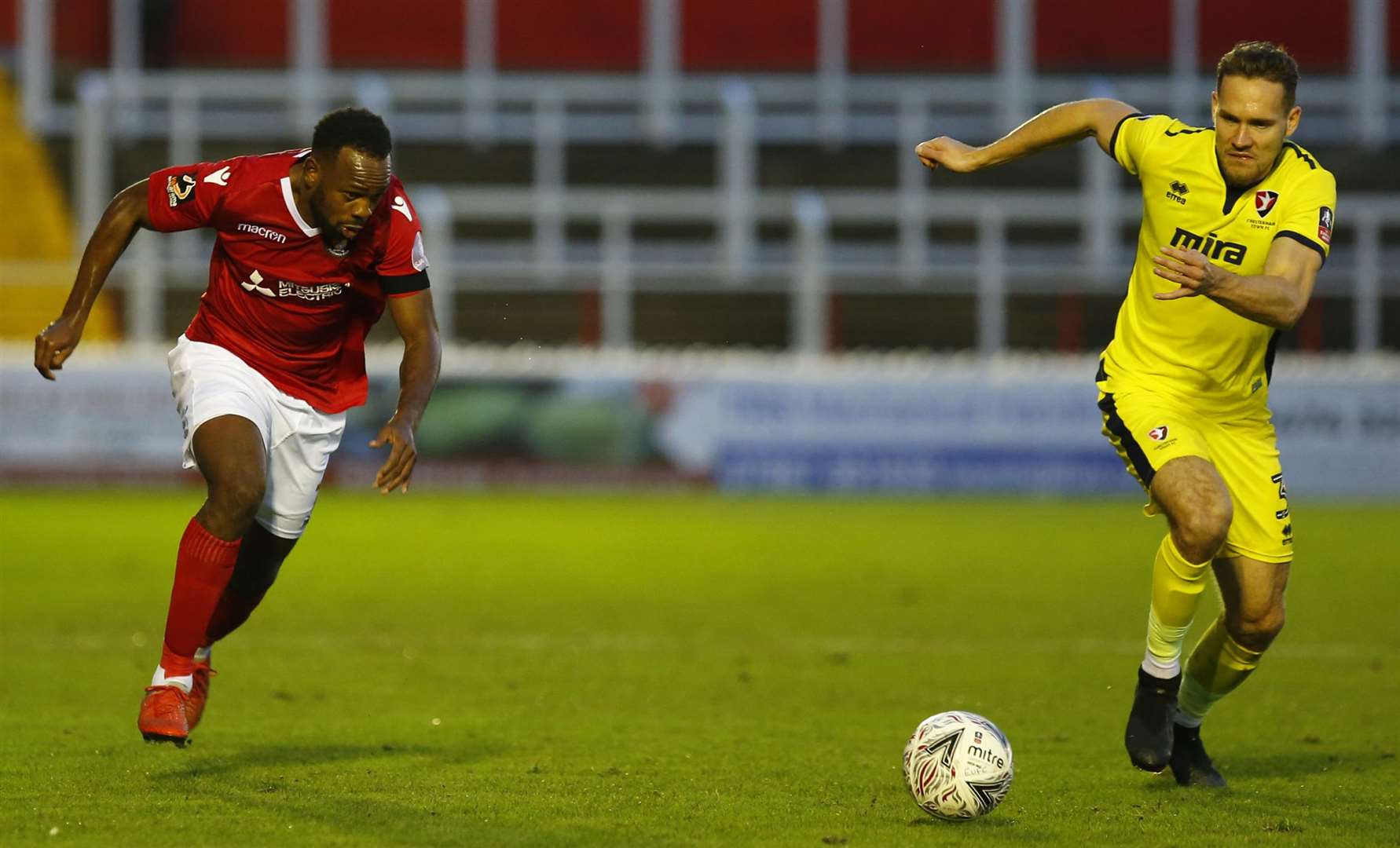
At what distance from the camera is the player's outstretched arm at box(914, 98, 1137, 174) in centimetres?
611

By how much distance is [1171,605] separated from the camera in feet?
19.2

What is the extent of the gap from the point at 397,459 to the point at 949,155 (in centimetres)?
196

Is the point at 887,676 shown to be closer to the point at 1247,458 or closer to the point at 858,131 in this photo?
the point at 1247,458

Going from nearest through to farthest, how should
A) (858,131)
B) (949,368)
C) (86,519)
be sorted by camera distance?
(86,519) → (949,368) → (858,131)

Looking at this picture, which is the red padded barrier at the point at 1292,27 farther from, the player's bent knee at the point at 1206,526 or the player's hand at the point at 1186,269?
the player's hand at the point at 1186,269

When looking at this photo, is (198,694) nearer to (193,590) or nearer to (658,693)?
(193,590)

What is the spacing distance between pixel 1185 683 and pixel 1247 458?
2.47 ft

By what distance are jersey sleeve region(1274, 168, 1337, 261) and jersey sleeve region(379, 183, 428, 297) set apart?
263 centimetres

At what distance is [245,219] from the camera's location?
6145 mm

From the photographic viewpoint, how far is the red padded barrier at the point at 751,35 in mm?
27297

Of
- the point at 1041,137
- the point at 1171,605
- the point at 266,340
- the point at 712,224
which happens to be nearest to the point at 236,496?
the point at 266,340

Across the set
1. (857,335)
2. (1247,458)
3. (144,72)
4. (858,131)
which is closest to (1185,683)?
(1247,458)

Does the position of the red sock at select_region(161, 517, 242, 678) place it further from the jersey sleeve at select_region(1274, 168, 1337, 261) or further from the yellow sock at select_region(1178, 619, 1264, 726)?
the jersey sleeve at select_region(1274, 168, 1337, 261)

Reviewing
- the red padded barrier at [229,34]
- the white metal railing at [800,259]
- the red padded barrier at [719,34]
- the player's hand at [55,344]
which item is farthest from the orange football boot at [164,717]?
the red padded barrier at [229,34]
